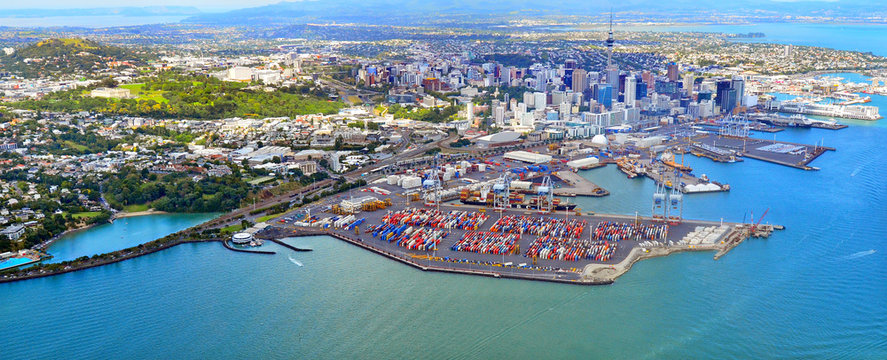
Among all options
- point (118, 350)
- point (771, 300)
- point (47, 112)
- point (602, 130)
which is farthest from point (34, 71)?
point (771, 300)

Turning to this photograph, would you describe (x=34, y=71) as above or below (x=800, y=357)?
above

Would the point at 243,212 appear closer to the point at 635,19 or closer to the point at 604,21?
the point at 604,21

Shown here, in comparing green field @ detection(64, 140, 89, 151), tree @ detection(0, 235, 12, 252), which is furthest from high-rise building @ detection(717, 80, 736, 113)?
tree @ detection(0, 235, 12, 252)

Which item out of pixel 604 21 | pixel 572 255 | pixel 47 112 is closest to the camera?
pixel 572 255

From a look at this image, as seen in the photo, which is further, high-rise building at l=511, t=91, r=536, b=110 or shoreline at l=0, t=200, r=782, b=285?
high-rise building at l=511, t=91, r=536, b=110

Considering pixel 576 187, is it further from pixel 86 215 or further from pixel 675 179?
pixel 86 215

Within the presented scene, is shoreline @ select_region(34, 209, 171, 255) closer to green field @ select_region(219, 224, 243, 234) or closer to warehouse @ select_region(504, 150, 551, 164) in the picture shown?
green field @ select_region(219, 224, 243, 234)
